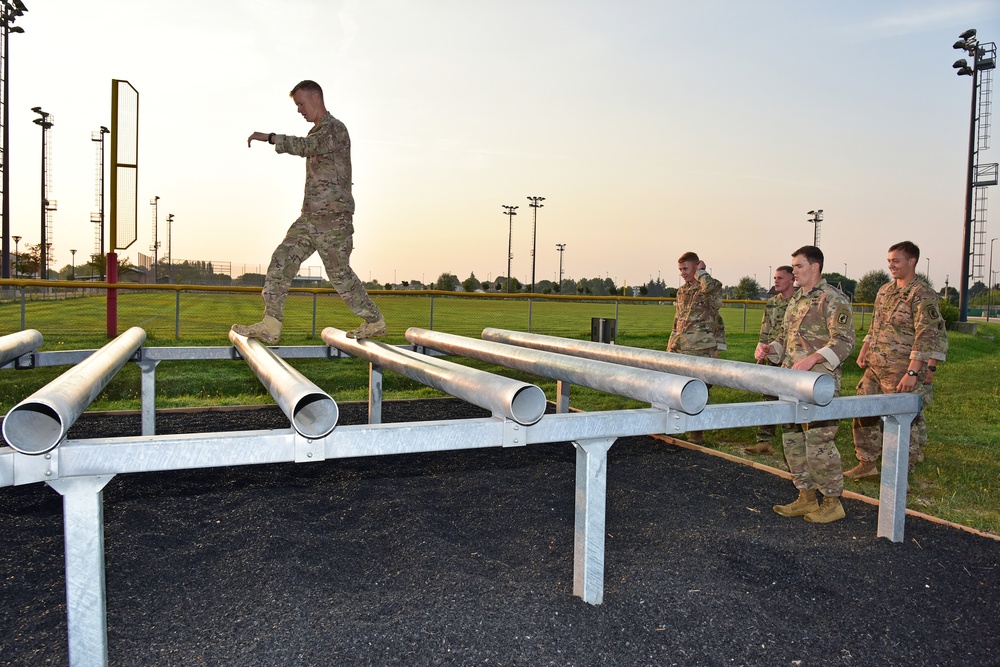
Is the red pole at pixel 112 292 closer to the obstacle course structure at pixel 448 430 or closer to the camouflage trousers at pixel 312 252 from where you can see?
the camouflage trousers at pixel 312 252

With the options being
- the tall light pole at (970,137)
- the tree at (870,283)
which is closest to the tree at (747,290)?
the tree at (870,283)

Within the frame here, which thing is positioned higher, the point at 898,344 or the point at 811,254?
the point at 811,254

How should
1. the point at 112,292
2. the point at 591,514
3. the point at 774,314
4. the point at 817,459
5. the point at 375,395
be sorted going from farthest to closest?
the point at 112,292, the point at 774,314, the point at 375,395, the point at 817,459, the point at 591,514

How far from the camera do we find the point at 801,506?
4691 mm

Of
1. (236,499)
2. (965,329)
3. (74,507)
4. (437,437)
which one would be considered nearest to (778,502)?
(437,437)

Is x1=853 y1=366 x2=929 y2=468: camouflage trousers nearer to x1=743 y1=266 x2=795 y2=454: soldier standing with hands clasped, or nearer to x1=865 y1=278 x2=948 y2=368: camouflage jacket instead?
x1=865 y1=278 x2=948 y2=368: camouflage jacket

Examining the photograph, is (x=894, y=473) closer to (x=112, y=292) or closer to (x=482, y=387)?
(x=482, y=387)

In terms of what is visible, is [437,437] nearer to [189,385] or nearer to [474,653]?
[474,653]

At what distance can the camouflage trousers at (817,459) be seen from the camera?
4668mm

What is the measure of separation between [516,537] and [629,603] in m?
1.01

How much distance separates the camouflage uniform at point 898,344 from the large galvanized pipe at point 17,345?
20.6 feet

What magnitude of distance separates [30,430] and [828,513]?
4377 millimetres

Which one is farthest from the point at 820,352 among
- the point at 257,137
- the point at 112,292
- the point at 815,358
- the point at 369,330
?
the point at 112,292

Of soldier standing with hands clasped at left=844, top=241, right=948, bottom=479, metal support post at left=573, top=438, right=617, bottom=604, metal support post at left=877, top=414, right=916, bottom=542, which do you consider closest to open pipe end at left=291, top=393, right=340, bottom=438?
metal support post at left=573, top=438, right=617, bottom=604
